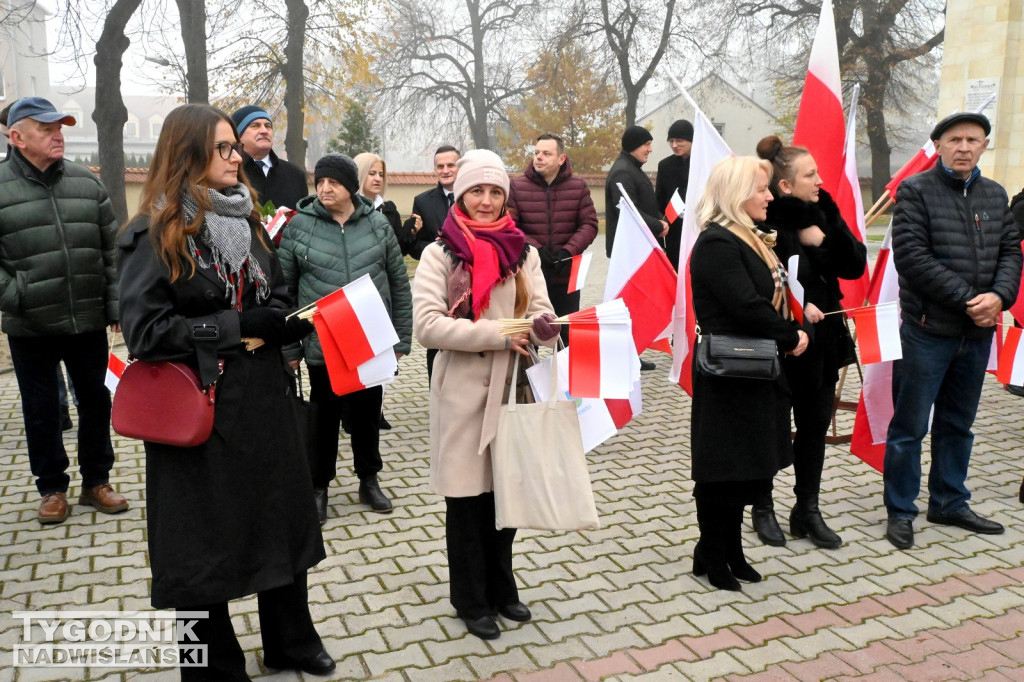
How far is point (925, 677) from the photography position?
11.3 feet

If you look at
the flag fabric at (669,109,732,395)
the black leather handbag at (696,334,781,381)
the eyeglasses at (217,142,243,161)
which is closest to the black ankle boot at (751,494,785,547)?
the flag fabric at (669,109,732,395)

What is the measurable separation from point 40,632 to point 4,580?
0.64 metres

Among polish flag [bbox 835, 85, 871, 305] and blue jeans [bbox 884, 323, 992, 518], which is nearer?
blue jeans [bbox 884, 323, 992, 518]

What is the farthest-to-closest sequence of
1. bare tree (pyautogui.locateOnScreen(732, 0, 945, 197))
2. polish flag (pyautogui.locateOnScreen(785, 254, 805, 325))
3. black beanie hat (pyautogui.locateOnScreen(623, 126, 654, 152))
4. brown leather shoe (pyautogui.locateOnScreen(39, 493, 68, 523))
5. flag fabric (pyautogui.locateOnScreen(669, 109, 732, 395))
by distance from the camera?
bare tree (pyautogui.locateOnScreen(732, 0, 945, 197)) → black beanie hat (pyautogui.locateOnScreen(623, 126, 654, 152)) → flag fabric (pyautogui.locateOnScreen(669, 109, 732, 395)) → brown leather shoe (pyautogui.locateOnScreen(39, 493, 68, 523)) → polish flag (pyautogui.locateOnScreen(785, 254, 805, 325))

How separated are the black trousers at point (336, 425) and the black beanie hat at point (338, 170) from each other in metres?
0.99

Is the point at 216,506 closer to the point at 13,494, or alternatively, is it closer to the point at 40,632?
the point at 40,632

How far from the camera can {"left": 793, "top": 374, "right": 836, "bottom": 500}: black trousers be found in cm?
463

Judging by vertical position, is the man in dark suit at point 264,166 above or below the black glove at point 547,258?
above

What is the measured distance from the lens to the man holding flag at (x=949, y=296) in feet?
15.3

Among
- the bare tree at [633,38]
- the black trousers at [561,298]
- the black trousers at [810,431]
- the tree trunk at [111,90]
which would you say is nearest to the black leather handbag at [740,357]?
the black trousers at [810,431]

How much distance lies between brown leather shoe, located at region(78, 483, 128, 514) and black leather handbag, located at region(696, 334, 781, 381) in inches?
128

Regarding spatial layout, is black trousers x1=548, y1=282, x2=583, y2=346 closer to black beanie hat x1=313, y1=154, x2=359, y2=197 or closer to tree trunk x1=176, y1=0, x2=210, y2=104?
black beanie hat x1=313, y1=154, x2=359, y2=197

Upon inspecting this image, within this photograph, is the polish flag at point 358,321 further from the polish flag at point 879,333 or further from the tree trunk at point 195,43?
the tree trunk at point 195,43

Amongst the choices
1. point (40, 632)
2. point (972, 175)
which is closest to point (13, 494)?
point (40, 632)
